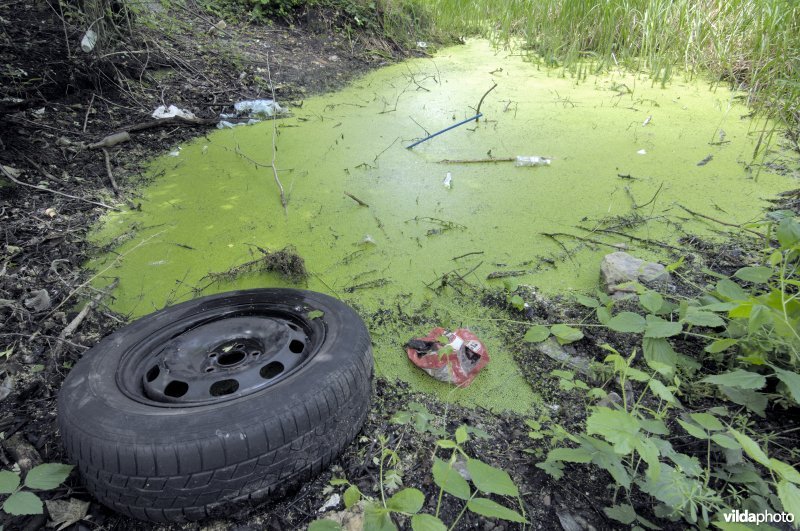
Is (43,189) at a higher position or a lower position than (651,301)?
lower

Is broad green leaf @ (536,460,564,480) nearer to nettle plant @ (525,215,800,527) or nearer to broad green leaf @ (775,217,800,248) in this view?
nettle plant @ (525,215,800,527)

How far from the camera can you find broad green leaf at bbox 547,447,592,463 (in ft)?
3.53

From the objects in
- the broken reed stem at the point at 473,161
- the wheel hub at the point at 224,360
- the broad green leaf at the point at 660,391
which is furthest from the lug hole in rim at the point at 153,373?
the broken reed stem at the point at 473,161

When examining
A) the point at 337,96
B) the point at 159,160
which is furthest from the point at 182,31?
the point at 159,160

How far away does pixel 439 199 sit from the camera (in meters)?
2.42

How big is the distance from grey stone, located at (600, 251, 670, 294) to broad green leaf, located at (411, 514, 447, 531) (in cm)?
120

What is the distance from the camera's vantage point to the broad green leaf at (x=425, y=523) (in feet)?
2.71

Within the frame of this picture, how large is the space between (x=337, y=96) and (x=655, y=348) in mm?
3164

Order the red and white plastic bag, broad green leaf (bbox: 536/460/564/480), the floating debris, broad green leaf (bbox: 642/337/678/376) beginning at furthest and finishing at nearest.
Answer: the floating debris → the red and white plastic bag → broad green leaf (bbox: 642/337/678/376) → broad green leaf (bbox: 536/460/564/480)

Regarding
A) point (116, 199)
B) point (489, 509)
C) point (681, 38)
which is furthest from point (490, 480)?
point (681, 38)

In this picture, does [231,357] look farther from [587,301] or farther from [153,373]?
[587,301]

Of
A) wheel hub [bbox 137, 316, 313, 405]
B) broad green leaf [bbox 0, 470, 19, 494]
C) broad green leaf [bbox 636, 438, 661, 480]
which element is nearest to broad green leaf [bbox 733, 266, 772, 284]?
broad green leaf [bbox 636, 438, 661, 480]

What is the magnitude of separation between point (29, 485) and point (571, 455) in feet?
4.08

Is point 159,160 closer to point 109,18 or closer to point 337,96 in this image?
point 109,18
